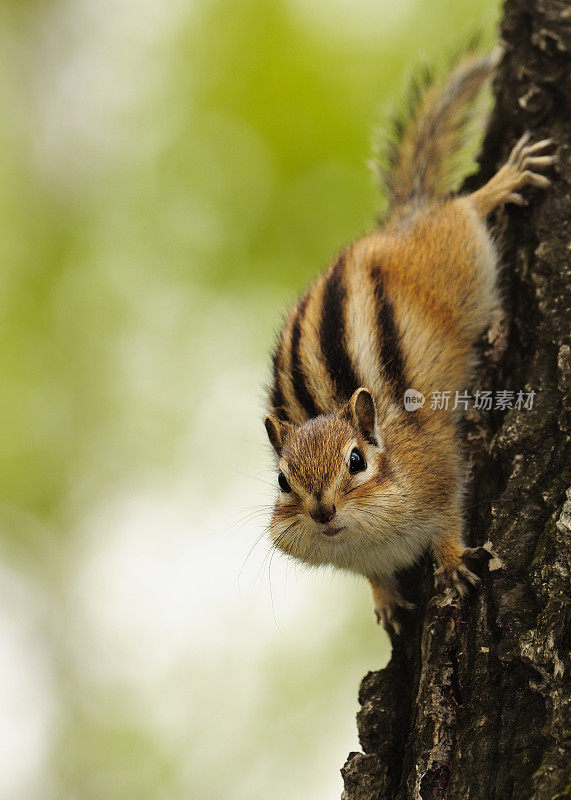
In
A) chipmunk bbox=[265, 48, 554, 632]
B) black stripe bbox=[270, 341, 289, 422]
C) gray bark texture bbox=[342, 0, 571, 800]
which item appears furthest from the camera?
black stripe bbox=[270, 341, 289, 422]

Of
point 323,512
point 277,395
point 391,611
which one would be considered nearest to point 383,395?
point 277,395

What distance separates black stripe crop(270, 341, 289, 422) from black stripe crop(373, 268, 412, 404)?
49cm

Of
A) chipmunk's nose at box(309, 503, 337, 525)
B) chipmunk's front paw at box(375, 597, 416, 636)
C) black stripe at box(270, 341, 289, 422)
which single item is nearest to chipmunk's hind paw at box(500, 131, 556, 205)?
black stripe at box(270, 341, 289, 422)

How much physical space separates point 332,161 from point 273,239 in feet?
2.85

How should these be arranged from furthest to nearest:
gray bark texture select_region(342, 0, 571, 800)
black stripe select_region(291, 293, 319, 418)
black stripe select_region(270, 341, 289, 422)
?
black stripe select_region(270, 341, 289, 422)
black stripe select_region(291, 293, 319, 418)
gray bark texture select_region(342, 0, 571, 800)

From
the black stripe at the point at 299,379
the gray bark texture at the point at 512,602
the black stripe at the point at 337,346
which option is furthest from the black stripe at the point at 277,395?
the gray bark texture at the point at 512,602

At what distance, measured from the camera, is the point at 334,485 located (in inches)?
136

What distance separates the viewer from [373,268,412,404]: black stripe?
147 inches

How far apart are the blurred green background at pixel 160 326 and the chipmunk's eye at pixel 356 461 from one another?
3071 mm

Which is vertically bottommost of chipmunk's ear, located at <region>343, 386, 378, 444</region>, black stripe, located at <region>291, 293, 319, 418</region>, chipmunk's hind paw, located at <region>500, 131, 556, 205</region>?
chipmunk's ear, located at <region>343, 386, 378, 444</region>

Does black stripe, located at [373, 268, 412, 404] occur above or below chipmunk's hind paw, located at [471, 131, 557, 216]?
below

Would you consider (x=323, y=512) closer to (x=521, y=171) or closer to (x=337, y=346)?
(x=337, y=346)

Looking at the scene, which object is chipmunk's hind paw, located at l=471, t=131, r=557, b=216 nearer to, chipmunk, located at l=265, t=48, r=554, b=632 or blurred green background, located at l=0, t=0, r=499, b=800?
chipmunk, located at l=265, t=48, r=554, b=632

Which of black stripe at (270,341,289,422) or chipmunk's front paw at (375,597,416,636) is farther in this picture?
black stripe at (270,341,289,422)
